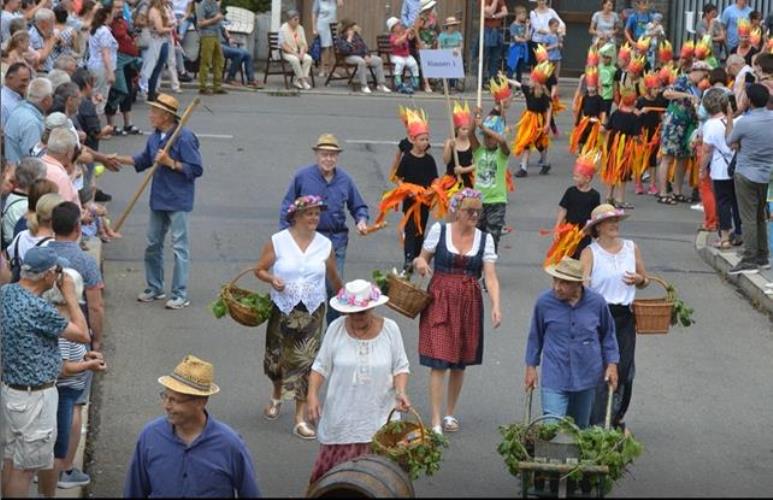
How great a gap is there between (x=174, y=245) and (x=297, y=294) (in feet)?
12.0

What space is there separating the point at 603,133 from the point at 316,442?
10.0 meters

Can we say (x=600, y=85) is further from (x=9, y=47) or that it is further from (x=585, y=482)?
(x=585, y=482)

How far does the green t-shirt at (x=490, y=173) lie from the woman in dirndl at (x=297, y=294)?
4462mm

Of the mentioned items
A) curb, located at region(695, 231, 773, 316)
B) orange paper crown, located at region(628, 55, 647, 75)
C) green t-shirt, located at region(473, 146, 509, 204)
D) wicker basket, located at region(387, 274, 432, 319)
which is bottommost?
curb, located at region(695, 231, 773, 316)

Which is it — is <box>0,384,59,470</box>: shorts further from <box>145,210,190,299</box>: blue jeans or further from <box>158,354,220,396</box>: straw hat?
<box>145,210,190,299</box>: blue jeans

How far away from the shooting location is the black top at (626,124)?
1995 centimetres

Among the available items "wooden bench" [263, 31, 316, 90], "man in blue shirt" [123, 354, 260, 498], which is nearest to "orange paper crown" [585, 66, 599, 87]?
"wooden bench" [263, 31, 316, 90]

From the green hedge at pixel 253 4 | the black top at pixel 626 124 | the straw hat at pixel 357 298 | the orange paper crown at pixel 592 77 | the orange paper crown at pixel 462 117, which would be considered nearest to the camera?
the straw hat at pixel 357 298

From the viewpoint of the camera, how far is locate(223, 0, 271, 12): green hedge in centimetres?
3028

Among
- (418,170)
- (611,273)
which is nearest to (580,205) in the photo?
(418,170)

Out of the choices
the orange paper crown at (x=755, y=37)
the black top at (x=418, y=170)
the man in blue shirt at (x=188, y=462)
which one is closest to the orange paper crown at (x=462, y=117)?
the black top at (x=418, y=170)

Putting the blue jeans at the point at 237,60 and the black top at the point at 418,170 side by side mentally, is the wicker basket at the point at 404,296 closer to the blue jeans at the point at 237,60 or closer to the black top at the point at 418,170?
the black top at the point at 418,170

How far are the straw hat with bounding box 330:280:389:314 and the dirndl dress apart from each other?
1844 mm

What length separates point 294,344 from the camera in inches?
446
